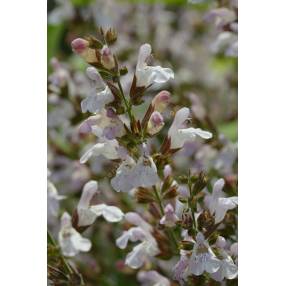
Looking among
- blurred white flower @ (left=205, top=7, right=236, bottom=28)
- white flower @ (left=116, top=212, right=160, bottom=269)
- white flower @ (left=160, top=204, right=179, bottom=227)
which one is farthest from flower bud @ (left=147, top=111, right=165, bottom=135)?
blurred white flower @ (left=205, top=7, right=236, bottom=28)

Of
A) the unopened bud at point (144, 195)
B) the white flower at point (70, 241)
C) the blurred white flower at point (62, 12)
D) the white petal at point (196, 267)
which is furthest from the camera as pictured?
the blurred white flower at point (62, 12)

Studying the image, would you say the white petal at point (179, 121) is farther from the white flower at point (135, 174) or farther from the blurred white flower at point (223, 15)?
the blurred white flower at point (223, 15)

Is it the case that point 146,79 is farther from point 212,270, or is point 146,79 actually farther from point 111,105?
point 212,270

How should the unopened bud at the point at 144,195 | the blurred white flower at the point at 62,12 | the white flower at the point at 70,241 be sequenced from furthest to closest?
the blurred white flower at the point at 62,12, the white flower at the point at 70,241, the unopened bud at the point at 144,195

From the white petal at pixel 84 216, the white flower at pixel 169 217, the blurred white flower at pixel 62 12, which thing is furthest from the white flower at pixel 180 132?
the blurred white flower at pixel 62 12

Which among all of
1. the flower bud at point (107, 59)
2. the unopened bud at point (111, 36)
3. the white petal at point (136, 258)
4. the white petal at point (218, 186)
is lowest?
the white petal at point (136, 258)
